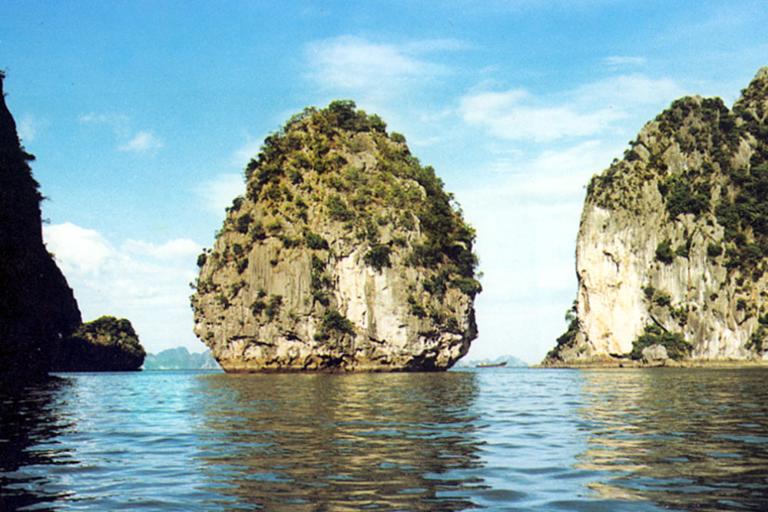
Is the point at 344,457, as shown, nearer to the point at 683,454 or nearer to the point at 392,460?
the point at 392,460

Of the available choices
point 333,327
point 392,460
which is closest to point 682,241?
point 333,327

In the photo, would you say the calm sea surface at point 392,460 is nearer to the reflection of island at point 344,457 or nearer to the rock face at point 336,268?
the reflection of island at point 344,457

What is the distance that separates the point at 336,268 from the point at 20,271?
43704 mm

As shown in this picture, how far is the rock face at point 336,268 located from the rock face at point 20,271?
903 inches

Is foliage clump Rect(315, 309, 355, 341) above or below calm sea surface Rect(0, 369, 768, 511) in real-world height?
above

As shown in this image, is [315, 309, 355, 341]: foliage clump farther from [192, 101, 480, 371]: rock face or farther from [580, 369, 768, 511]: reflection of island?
[580, 369, 768, 511]: reflection of island

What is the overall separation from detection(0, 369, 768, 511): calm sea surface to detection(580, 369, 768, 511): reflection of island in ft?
0.13

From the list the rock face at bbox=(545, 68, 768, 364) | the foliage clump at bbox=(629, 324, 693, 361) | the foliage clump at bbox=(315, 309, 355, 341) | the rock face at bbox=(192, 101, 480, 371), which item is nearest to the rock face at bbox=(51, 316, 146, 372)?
the rock face at bbox=(192, 101, 480, 371)

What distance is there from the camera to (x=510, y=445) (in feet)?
47.1

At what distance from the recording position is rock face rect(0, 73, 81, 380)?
45906 mm

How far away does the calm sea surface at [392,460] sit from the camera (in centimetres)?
914

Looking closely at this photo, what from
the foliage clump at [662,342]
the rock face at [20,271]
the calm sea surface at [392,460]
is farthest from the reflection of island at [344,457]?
the foliage clump at [662,342]

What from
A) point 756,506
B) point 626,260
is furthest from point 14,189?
point 626,260

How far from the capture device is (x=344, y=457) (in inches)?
504
